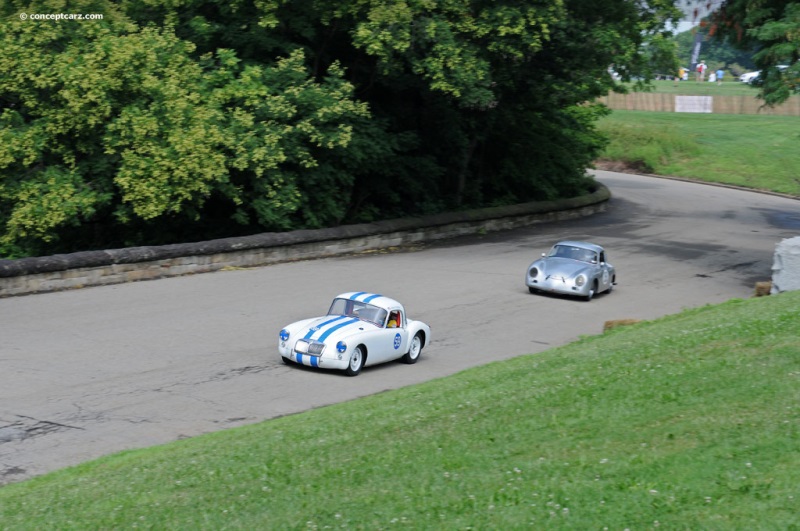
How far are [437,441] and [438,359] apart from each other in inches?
271

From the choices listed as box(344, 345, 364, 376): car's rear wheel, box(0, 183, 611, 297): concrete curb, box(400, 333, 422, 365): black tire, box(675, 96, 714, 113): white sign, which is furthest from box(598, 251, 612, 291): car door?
box(675, 96, 714, 113): white sign

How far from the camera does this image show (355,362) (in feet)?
47.8

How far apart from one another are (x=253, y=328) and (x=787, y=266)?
10392 millimetres

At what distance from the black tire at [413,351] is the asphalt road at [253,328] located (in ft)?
0.67

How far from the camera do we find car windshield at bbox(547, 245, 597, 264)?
22703mm

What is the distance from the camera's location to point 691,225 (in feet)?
119

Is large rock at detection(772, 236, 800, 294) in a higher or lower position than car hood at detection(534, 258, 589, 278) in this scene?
higher

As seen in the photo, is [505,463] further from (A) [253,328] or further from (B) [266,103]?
(B) [266,103]

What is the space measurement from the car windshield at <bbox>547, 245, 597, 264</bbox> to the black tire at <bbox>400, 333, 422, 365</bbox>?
7.88 metres

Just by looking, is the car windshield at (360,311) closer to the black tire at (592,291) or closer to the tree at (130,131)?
the black tire at (592,291)

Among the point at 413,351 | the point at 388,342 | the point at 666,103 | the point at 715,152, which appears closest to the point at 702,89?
the point at 666,103

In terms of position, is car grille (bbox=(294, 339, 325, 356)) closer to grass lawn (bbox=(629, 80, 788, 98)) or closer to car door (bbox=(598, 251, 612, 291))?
car door (bbox=(598, 251, 612, 291))

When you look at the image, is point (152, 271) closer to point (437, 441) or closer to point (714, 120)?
point (437, 441)

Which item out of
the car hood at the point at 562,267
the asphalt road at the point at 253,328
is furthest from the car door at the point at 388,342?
the car hood at the point at 562,267
